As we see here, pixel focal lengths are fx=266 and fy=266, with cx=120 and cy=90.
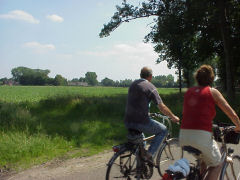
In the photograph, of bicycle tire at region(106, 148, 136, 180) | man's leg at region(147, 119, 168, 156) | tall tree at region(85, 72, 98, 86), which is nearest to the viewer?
bicycle tire at region(106, 148, 136, 180)

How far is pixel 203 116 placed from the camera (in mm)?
3076

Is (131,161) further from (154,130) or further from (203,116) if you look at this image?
(203,116)

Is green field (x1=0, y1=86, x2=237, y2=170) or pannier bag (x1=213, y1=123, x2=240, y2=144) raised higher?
pannier bag (x1=213, y1=123, x2=240, y2=144)

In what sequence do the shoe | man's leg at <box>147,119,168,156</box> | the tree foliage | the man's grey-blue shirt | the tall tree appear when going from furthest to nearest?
the tall tree
the tree foliage
man's leg at <box>147,119,168,156</box>
the shoe
the man's grey-blue shirt

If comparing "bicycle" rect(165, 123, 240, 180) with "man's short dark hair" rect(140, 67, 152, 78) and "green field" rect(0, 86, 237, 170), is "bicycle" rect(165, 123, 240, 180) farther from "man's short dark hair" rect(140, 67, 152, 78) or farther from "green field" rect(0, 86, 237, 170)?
"green field" rect(0, 86, 237, 170)

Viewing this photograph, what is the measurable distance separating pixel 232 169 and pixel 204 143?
3.00ft

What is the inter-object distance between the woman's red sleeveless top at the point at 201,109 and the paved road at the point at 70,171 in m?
2.03

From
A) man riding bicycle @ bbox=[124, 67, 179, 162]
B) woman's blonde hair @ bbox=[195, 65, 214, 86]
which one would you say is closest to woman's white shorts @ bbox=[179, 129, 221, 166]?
woman's blonde hair @ bbox=[195, 65, 214, 86]

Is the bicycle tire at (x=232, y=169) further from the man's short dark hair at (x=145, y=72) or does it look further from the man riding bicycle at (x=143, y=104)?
the man's short dark hair at (x=145, y=72)

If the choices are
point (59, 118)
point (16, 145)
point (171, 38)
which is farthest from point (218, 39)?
point (16, 145)

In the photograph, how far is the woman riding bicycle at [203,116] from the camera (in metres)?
3.07

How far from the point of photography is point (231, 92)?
53.4ft

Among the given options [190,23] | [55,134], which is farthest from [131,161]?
[190,23]

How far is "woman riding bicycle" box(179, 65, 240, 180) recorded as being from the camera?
121 inches
